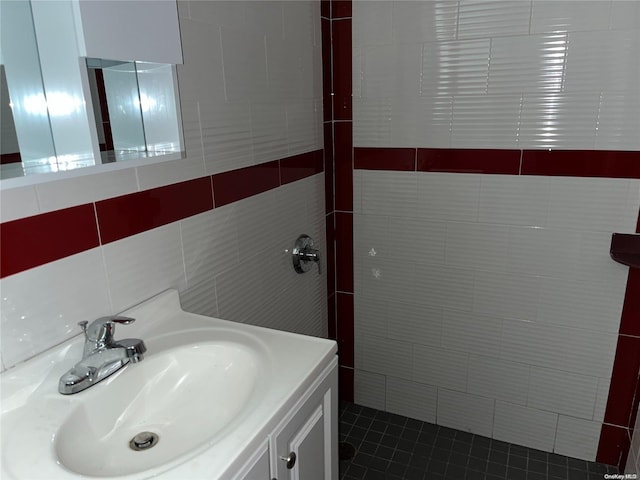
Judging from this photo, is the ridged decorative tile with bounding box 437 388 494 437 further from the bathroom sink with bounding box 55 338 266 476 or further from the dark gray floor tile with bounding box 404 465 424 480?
the bathroom sink with bounding box 55 338 266 476

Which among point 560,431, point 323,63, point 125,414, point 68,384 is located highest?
point 323,63

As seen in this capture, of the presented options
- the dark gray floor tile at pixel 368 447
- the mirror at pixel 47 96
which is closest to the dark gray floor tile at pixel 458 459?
the dark gray floor tile at pixel 368 447

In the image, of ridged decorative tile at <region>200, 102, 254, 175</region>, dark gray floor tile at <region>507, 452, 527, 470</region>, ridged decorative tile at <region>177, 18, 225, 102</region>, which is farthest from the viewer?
dark gray floor tile at <region>507, 452, 527, 470</region>

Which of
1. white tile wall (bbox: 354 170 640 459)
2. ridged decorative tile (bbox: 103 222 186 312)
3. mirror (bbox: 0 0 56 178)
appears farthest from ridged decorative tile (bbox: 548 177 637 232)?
mirror (bbox: 0 0 56 178)

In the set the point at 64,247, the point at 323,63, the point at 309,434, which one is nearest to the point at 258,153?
the point at 323,63

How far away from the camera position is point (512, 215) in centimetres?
188

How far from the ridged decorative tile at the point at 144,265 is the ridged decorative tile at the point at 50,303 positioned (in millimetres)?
30

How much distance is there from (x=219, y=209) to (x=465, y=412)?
1.44 m

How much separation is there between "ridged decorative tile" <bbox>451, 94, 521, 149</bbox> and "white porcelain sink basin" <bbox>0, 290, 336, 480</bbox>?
1087mm

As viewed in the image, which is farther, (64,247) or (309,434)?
(309,434)

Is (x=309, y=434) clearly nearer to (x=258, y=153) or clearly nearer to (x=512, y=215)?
(x=258, y=153)

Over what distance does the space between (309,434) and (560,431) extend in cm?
138

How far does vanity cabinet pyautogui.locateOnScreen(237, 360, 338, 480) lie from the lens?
37.5 inches

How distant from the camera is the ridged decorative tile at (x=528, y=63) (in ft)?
5.55
